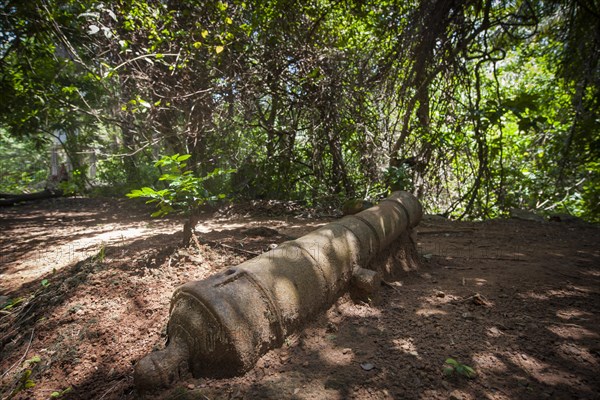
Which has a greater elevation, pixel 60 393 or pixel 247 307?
pixel 247 307

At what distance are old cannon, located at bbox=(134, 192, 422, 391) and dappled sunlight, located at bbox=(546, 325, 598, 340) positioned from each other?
130cm

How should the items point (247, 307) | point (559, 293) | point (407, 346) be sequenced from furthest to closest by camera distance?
point (559, 293) < point (407, 346) < point (247, 307)

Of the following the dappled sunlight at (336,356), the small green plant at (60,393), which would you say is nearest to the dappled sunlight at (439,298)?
the dappled sunlight at (336,356)

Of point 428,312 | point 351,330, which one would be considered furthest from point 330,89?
point 351,330

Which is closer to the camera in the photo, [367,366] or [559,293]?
[367,366]

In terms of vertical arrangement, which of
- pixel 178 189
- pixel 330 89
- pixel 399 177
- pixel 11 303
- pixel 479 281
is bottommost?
pixel 479 281

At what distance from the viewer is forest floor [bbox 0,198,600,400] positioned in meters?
1.64

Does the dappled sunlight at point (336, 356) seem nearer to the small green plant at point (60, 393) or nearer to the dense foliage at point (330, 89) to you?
the small green plant at point (60, 393)

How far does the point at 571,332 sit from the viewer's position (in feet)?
7.03

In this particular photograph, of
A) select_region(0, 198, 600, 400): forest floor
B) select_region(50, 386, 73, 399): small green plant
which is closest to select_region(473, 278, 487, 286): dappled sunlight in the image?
select_region(0, 198, 600, 400): forest floor

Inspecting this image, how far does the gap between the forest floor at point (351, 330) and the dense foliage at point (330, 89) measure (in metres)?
2.26

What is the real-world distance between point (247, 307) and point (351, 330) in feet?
3.12

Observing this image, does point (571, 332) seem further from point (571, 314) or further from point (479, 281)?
point (479, 281)

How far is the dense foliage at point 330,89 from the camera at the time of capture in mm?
4566
